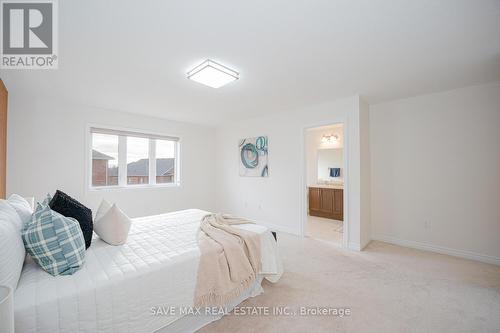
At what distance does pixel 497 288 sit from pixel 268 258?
2.41 meters

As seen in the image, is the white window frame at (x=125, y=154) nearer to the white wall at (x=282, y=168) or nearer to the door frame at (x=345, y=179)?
the white wall at (x=282, y=168)

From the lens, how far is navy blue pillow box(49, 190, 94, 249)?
1.65 meters

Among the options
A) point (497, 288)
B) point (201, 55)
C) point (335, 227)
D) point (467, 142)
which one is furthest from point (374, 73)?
point (335, 227)

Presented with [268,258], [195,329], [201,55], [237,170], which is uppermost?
[201,55]

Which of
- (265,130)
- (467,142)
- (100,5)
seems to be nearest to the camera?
(100,5)

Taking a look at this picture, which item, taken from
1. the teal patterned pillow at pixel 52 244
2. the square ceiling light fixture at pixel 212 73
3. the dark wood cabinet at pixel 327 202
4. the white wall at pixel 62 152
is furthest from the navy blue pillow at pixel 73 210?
the dark wood cabinet at pixel 327 202

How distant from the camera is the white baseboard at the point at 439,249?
9.32 ft

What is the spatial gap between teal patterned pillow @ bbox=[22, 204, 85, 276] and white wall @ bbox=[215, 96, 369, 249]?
3357mm

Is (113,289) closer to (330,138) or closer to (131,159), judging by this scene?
(131,159)

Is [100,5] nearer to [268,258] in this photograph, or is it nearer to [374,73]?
[268,258]

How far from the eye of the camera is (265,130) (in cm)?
458

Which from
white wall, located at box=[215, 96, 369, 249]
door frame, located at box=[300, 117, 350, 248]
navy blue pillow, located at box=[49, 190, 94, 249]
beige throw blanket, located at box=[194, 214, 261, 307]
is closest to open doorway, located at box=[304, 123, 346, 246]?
door frame, located at box=[300, 117, 350, 248]

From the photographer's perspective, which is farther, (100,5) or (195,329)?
(195,329)

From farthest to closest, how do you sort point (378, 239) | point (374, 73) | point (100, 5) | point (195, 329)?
1. point (378, 239)
2. point (374, 73)
3. point (195, 329)
4. point (100, 5)
